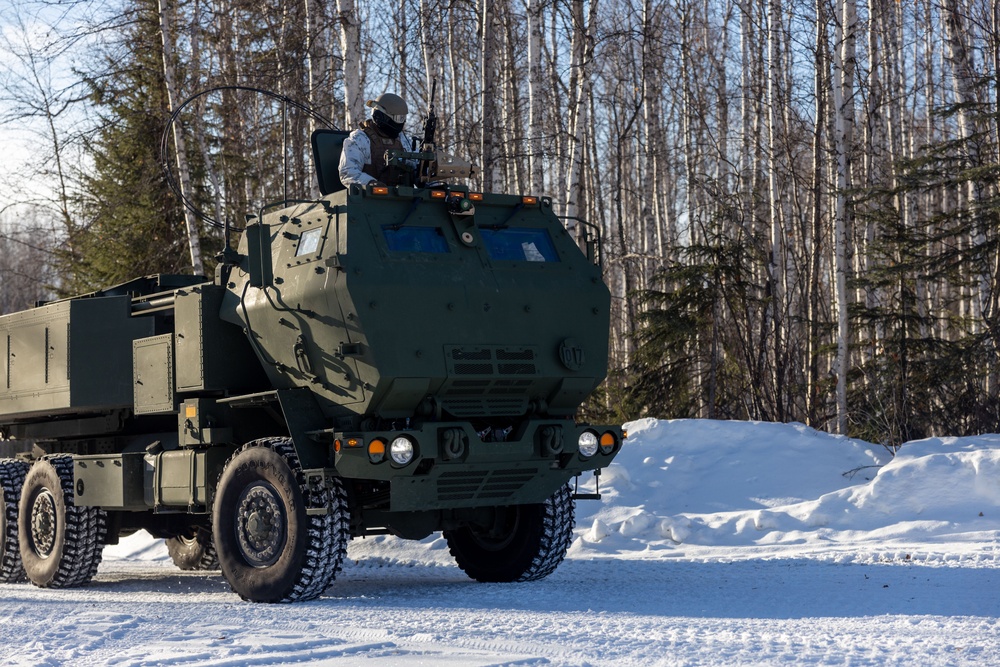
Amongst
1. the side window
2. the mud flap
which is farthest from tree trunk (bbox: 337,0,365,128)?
the mud flap

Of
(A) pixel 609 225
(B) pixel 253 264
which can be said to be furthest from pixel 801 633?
(A) pixel 609 225

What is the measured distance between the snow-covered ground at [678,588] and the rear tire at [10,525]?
0.86 feet

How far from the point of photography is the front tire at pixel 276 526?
8867 mm

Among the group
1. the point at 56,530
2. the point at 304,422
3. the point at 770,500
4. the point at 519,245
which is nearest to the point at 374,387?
the point at 304,422

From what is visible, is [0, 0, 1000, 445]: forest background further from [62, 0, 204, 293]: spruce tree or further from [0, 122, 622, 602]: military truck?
[0, 122, 622, 602]: military truck

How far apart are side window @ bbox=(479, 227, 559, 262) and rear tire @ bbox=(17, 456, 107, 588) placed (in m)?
4.71

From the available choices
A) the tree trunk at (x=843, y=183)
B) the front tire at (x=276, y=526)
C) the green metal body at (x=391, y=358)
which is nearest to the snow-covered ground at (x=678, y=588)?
the front tire at (x=276, y=526)

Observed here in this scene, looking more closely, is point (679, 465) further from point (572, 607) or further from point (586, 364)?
point (572, 607)

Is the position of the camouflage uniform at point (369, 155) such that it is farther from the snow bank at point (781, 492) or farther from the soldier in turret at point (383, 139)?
the snow bank at point (781, 492)

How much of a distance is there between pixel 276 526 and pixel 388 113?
11.3ft

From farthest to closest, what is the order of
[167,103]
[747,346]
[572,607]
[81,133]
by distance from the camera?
[167,103] < [81,133] < [747,346] < [572,607]

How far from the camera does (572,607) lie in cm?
835

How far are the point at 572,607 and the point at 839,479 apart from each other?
21.3 ft

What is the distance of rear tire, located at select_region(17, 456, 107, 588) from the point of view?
448 inches
